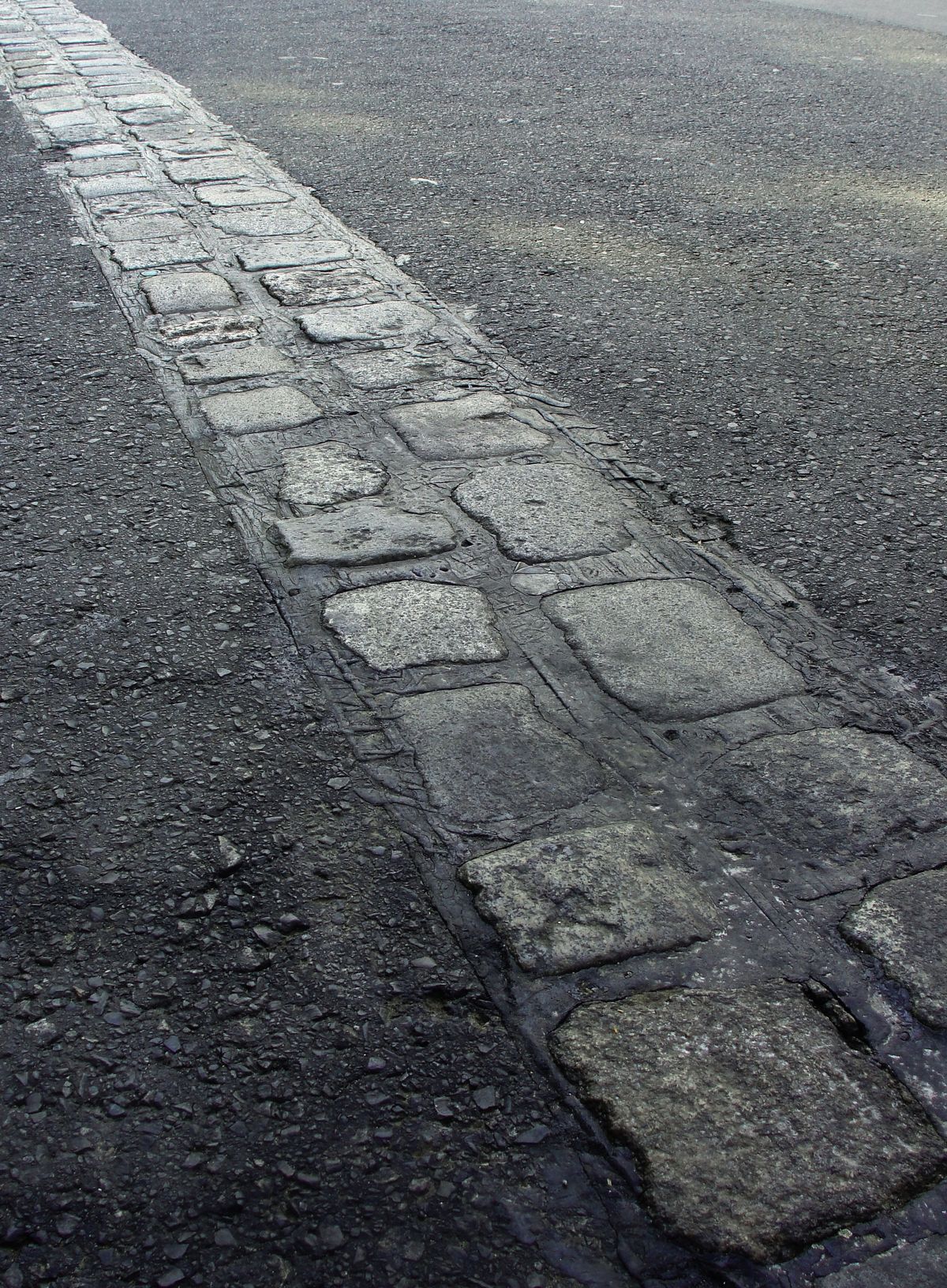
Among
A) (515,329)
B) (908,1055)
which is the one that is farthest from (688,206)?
(908,1055)

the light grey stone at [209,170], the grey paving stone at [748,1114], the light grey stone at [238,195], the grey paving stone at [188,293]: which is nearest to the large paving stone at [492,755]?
the grey paving stone at [748,1114]

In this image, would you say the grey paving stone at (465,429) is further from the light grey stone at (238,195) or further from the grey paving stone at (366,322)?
the light grey stone at (238,195)

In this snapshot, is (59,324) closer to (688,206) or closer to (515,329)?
(515,329)

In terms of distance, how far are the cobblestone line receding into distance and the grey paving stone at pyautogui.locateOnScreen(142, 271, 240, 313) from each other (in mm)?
289

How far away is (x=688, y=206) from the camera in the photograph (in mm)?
4762

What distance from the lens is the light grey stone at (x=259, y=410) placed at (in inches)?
116

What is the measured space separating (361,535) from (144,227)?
2.79 meters

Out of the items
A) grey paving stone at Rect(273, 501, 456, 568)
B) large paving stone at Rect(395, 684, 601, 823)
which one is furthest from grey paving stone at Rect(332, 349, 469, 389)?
large paving stone at Rect(395, 684, 601, 823)

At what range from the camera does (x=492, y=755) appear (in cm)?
184

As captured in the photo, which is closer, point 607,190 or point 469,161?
point 607,190

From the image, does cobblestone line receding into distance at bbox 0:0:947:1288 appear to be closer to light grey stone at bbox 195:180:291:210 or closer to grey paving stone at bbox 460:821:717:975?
grey paving stone at bbox 460:821:717:975

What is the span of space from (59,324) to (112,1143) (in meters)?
3.00

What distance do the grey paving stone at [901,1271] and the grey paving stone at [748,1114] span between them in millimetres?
44

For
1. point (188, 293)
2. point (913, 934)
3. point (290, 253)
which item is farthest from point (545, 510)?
point (290, 253)
